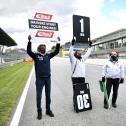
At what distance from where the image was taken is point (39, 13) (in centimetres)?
861

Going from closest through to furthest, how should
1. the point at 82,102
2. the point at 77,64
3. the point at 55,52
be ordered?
the point at 55,52 < the point at 82,102 < the point at 77,64

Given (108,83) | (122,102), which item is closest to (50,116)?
(108,83)

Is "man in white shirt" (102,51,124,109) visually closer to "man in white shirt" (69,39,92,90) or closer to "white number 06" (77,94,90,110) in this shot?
"man in white shirt" (69,39,92,90)

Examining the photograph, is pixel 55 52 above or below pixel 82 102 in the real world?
above

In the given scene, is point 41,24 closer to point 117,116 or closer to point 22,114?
point 22,114

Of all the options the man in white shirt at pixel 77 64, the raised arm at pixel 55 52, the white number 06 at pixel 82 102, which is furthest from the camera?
the man in white shirt at pixel 77 64

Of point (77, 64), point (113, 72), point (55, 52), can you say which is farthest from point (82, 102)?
point (55, 52)

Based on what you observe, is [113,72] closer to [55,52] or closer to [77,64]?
[77,64]

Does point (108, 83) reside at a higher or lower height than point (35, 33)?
lower

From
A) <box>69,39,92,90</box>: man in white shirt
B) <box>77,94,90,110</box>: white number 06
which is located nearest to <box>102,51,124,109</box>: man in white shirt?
<box>69,39,92,90</box>: man in white shirt

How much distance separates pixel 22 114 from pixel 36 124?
4.11 ft

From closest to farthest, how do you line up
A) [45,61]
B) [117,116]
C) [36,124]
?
[36,124]
[117,116]
[45,61]

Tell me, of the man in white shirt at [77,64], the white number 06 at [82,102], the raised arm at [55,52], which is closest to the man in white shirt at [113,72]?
the man in white shirt at [77,64]

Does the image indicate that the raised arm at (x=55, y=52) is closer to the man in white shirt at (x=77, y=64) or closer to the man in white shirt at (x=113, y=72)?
the man in white shirt at (x=77, y=64)
